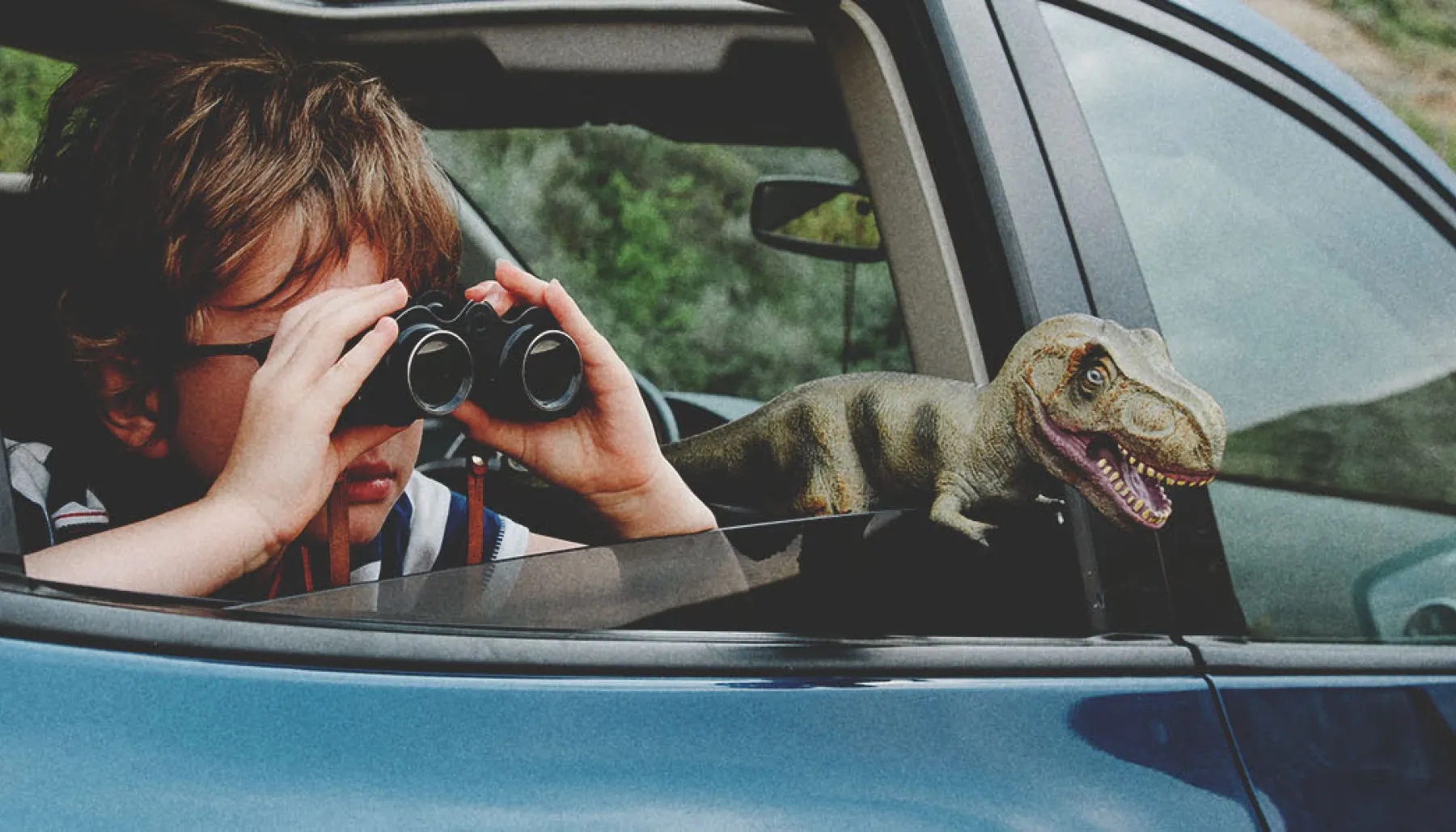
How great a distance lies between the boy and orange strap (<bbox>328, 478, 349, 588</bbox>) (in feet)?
0.08

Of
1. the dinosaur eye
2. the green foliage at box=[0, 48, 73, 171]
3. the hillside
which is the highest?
the hillside

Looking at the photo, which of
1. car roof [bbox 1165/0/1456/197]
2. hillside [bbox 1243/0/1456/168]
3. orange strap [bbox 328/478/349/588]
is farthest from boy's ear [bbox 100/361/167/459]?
hillside [bbox 1243/0/1456/168]

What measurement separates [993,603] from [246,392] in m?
0.80

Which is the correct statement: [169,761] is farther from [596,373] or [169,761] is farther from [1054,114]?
[1054,114]

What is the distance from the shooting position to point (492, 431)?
61.8 inches

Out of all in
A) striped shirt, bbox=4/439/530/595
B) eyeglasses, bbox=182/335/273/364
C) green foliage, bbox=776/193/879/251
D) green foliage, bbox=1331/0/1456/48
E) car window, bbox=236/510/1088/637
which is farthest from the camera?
green foliage, bbox=1331/0/1456/48

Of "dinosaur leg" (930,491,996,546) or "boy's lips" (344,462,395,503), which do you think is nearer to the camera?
"dinosaur leg" (930,491,996,546)

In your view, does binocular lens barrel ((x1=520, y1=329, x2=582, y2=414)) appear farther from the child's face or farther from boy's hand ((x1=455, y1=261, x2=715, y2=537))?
the child's face

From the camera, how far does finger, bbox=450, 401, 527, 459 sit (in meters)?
1.53

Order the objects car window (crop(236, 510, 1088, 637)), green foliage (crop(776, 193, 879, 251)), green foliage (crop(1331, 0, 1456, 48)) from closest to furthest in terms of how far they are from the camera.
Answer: car window (crop(236, 510, 1088, 637)), green foliage (crop(776, 193, 879, 251)), green foliage (crop(1331, 0, 1456, 48))

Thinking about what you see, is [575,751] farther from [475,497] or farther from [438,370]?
[475,497]

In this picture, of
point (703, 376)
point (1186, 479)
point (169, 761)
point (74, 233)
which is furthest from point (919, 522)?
point (703, 376)

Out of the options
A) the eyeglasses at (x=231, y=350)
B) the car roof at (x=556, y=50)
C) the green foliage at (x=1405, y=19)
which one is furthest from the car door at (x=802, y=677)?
the green foliage at (x=1405, y=19)

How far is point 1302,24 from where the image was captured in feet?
31.8
